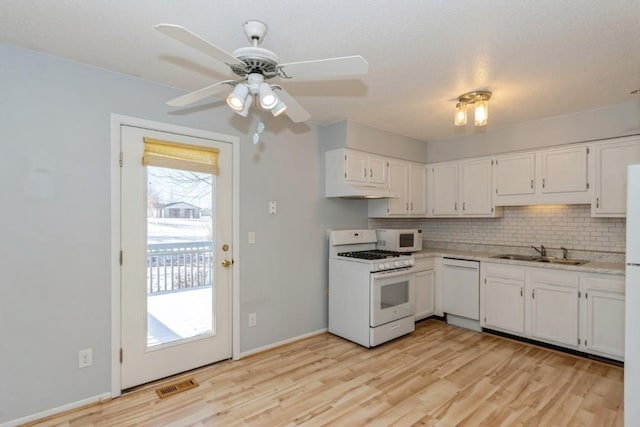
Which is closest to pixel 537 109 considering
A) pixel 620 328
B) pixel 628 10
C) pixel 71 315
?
pixel 628 10

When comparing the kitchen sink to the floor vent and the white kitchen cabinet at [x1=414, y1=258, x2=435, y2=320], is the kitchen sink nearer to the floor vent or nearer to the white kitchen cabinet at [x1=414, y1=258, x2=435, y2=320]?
the white kitchen cabinet at [x1=414, y1=258, x2=435, y2=320]

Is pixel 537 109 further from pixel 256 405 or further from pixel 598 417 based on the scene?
pixel 256 405

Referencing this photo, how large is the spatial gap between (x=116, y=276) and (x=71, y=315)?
372 millimetres

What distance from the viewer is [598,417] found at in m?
2.29

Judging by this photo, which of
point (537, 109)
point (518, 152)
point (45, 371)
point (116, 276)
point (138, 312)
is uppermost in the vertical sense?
point (537, 109)

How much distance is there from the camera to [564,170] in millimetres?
3541

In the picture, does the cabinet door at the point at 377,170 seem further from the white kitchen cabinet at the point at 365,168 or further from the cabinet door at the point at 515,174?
the cabinet door at the point at 515,174

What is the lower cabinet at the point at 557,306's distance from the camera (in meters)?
3.03

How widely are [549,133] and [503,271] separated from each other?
5.24 ft

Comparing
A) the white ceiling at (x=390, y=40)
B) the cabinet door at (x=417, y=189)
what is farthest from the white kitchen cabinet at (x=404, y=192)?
the white ceiling at (x=390, y=40)

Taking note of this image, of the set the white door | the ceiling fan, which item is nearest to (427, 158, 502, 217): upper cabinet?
the white door

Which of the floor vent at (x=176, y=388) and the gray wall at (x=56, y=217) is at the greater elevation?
the gray wall at (x=56, y=217)

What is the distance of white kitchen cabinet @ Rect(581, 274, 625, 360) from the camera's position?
2.98 metres

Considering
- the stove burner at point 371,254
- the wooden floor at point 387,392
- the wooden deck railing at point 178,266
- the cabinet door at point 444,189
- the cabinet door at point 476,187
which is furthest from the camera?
the cabinet door at point 444,189
